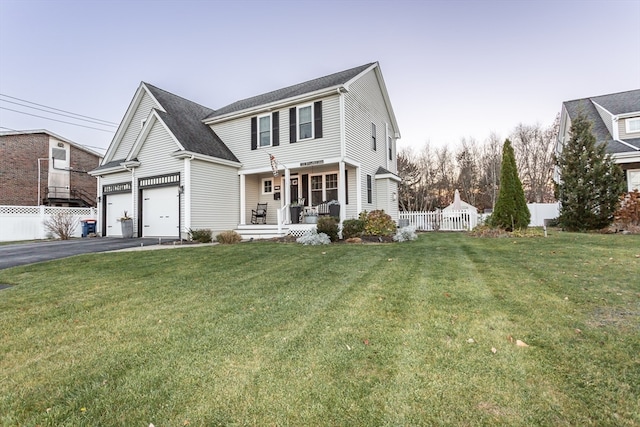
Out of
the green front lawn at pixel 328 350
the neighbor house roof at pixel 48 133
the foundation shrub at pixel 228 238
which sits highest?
the neighbor house roof at pixel 48 133

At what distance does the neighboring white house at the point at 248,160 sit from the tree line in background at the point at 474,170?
15225 millimetres

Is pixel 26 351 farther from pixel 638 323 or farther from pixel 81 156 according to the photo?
pixel 81 156

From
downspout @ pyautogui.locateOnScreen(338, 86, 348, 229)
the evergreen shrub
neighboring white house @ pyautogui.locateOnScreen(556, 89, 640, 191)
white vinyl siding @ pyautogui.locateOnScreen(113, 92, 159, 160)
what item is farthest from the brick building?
neighboring white house @ pyautogui.locateOnScreen(556, 89, 640, 191)

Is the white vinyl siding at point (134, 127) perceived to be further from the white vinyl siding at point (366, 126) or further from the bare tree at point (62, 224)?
the white vinyl siding at point (366, 126)

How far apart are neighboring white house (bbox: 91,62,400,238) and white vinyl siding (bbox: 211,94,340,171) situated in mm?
45

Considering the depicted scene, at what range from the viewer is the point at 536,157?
96.0 ft

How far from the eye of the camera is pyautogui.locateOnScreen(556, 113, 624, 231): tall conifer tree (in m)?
11.7

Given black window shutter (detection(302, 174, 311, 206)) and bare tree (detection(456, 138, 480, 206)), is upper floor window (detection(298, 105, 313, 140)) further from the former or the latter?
bare tree (detection(456, 138, 480, 206))

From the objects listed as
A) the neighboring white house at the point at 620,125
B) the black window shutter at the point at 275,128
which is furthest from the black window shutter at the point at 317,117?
the neighboring white house at the point at 620,125

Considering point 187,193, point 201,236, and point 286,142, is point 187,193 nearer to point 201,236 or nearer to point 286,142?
point 201,236

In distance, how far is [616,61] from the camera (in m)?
15.5

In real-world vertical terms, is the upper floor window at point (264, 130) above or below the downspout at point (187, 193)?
above

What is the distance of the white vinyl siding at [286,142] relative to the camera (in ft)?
40.4

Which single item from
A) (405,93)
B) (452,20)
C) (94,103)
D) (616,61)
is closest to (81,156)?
(94,103)
